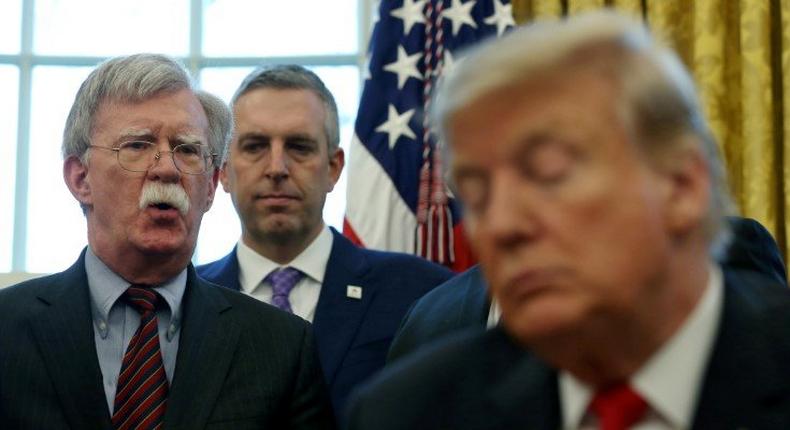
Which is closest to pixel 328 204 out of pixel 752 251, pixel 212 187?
pixel 212 187

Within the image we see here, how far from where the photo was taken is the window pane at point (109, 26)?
23.1 ft

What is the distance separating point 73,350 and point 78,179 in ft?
1.86

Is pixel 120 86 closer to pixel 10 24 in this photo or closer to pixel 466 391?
pixel 466 391

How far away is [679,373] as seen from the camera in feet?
5.11

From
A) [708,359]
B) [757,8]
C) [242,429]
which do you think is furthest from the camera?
[757,8]

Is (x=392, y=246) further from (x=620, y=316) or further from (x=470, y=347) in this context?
(x=620, y=316)

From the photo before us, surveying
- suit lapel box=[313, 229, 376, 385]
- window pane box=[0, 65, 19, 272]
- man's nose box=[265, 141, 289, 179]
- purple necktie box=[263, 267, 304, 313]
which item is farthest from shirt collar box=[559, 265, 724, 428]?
window pane box=[0, 65, 19, 272]

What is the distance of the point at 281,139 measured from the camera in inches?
180

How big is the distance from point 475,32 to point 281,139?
1965mm

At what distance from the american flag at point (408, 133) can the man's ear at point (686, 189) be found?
14.6ft

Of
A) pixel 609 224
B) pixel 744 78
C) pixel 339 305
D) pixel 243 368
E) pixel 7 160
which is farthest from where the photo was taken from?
pixel 7 160

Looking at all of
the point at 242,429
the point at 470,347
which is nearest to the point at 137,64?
the point at 242,429

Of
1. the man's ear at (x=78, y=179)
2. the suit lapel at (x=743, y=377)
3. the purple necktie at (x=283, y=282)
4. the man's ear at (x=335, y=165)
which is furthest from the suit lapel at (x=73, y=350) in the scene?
the suit lapel at (x=743, y=377)

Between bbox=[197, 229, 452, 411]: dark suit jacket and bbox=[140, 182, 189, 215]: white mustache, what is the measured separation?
0.92 metres
